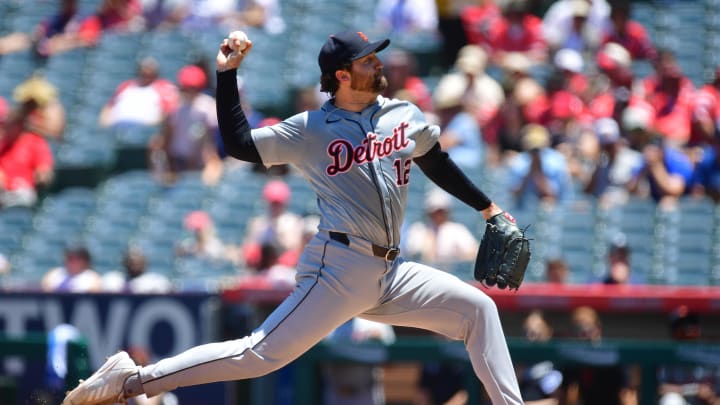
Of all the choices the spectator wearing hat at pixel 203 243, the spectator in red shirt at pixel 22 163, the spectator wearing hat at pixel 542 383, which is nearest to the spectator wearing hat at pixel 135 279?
the spectator wearing hat at pixel 203 243

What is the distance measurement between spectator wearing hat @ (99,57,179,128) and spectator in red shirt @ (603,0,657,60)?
13.2 ft

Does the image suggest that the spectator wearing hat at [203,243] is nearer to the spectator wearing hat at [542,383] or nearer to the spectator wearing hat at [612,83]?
the spectator wearing hat at [612,83]

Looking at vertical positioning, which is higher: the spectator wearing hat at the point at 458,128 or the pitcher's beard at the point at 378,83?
the pitcher's beard at the point at 378,83

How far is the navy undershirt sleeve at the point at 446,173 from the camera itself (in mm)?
4824

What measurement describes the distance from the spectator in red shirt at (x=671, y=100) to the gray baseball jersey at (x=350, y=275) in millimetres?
5404

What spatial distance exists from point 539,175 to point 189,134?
11.0 feet

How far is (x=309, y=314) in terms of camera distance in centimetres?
455

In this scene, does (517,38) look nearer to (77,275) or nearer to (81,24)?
(77,275)

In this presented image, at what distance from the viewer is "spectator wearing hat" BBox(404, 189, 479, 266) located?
8.82 metres

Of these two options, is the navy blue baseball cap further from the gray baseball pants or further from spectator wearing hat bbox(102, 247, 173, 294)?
spectator wearing hat bbox(102, 247, 173, 294)

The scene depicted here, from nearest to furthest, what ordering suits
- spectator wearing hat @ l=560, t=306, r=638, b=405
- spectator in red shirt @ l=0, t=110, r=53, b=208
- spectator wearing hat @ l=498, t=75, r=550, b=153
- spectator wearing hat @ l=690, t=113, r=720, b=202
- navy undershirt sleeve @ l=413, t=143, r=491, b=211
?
navy undershirt sleeve @ l=413, t=143, r=491, b=211 < spectator wearing hat @ l=560, t=306, r=638, b=405 < spectator wearing hat @ l=690, t=113, r=720, b=202 < spectator wearing hat @ l=498, t=75, r=550, b=153 < spectator in red shirt @ l=0, t=110, r=53, b=208

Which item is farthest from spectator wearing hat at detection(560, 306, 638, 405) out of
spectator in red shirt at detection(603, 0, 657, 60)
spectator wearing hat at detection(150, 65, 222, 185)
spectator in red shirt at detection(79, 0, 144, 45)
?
spectator in red shirt at detection(79, 0, 144, 45)

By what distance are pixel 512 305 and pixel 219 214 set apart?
3230 mm

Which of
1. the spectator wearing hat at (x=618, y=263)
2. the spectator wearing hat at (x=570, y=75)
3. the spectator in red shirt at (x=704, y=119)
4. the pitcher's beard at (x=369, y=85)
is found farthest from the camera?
the spectator wearing hat at (x=570, y=75)
